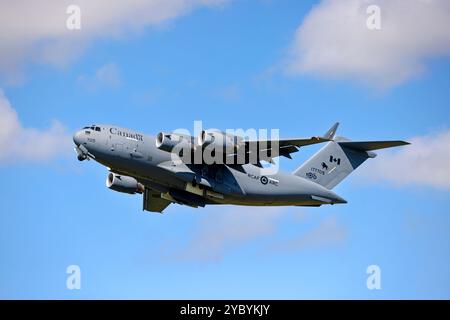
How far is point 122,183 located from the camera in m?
36.6

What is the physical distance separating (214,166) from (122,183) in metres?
4.26

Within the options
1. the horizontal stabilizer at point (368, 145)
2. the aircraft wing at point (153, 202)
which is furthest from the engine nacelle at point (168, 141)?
the horizontal stabilizer at point (368, 145)

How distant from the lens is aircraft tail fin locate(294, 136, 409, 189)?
36.7 m

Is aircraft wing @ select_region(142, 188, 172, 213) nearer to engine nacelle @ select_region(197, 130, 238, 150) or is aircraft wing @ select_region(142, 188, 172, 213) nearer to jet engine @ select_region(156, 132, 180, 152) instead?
jet engine @ select_region(156, 132, 180, 152)

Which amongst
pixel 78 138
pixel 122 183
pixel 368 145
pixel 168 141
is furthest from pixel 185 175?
pixel 368 145

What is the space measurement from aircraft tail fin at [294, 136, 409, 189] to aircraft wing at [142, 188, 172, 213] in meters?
5.19

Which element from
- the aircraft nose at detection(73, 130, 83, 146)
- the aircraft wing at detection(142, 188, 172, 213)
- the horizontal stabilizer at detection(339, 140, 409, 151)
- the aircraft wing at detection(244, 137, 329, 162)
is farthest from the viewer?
the aircraft wing at detection(142, 188, 172, 213)

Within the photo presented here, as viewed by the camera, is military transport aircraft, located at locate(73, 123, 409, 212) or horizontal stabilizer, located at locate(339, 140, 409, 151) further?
horizontal stabilizer, located at locate(339, 140, 409, 151)

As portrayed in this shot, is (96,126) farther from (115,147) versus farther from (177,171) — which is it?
(177,171)

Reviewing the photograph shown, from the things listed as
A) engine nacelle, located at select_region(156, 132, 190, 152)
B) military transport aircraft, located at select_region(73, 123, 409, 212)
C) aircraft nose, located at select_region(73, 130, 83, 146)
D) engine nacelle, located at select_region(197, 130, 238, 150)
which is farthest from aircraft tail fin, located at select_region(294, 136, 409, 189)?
aircraft nose, located at select_region(73, 130, 83, 146)

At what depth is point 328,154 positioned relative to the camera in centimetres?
3719

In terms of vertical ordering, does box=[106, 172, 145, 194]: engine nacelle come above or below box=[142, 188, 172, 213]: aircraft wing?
above

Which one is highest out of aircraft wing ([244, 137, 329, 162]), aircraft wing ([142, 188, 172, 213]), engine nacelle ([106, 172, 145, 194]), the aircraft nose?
the aircraft nose
